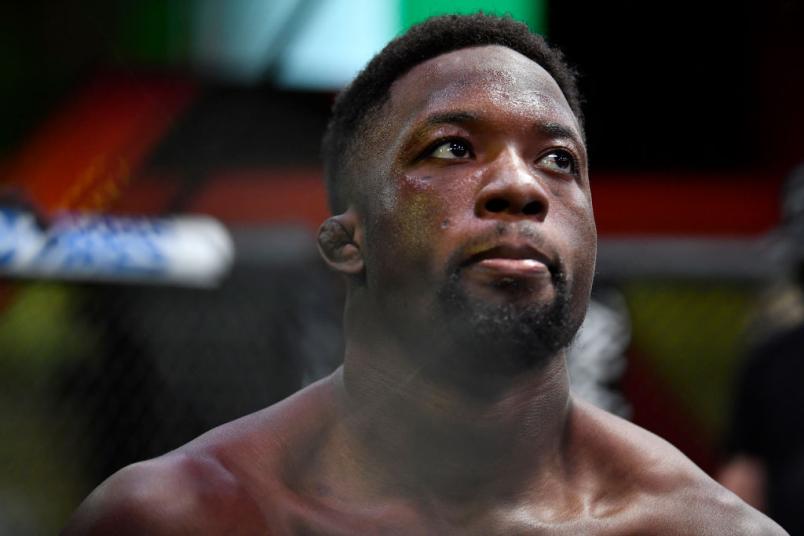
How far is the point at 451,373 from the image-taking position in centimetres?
191

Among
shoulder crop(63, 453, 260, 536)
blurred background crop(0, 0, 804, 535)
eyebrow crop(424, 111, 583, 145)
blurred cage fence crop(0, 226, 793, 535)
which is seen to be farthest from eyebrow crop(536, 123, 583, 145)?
blurred background crop(0, 0, 804, 535)

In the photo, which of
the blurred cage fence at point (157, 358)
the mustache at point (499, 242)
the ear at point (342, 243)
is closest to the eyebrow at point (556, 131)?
the mustache at point (499, 242)

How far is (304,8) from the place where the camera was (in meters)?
5.43

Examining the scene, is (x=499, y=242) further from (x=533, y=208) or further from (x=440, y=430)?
(x=440, y=430)

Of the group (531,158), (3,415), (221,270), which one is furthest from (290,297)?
(531,158)

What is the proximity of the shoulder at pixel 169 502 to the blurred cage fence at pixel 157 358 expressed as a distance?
1.41 meters

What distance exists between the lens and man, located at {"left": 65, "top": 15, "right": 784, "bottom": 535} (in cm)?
180

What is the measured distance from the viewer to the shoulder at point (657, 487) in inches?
75.8

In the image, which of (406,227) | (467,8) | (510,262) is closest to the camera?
(510,262)

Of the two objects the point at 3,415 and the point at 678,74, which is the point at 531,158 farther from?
the point at 678,74

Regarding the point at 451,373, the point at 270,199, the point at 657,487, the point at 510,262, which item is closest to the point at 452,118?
the point at 510,262

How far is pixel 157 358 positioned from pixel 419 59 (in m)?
2.08

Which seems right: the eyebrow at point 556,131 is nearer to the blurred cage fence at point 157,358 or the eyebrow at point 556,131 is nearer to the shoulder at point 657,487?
the shoulder at point 657,487

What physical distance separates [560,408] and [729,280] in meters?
3.25
